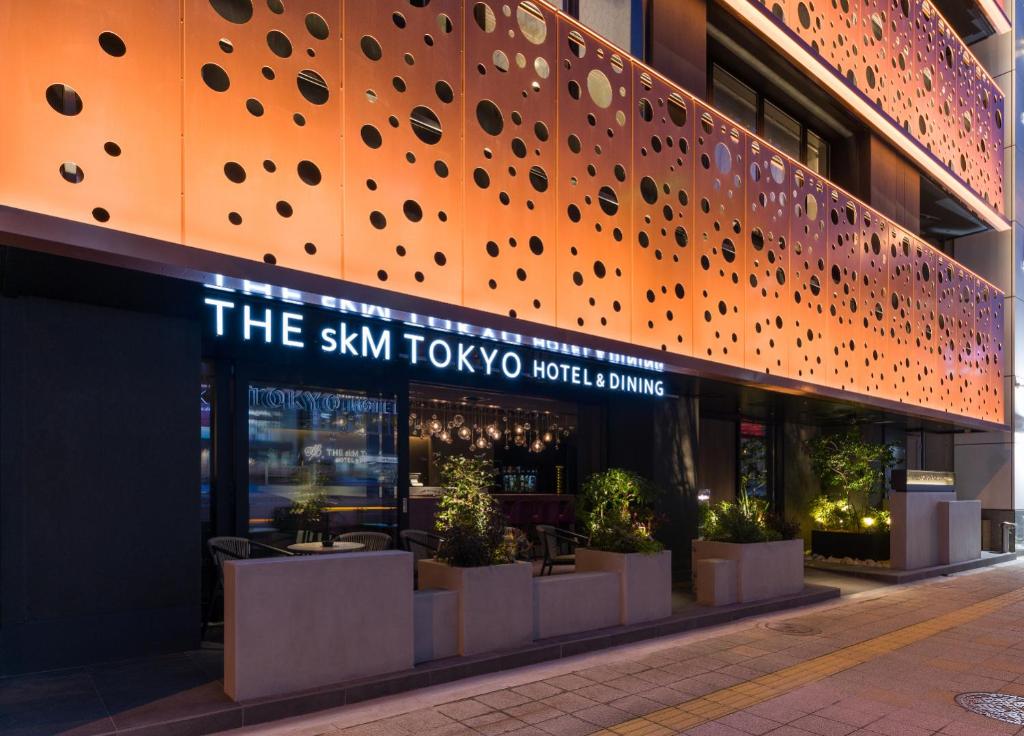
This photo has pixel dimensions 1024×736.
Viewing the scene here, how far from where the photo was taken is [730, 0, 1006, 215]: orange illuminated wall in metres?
15.5

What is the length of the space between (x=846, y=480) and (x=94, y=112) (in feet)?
51.5

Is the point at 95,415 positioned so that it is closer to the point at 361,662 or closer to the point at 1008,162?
the point at 361,662

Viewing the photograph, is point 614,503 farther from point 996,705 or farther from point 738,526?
point 996,705

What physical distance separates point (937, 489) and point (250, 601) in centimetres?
1520

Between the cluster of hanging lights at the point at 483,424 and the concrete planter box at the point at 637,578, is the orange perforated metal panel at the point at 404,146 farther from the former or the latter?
the cluster of hanging lights at the point at 483,424

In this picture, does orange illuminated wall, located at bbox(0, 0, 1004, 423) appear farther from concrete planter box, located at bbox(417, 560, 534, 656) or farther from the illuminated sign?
concrete planter box, located at bbox(417, 560, 534, 656)

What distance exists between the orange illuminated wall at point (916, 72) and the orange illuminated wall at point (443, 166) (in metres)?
3.09

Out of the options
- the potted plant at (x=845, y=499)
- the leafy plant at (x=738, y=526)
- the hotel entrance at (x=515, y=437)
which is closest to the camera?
the leafy plant at (x=738, y=526)

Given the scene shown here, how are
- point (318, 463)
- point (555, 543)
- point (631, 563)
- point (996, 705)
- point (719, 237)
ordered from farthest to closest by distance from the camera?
point (719, 237), point (555, 543), point (318, 463), point (631, 563), point (996, 705)

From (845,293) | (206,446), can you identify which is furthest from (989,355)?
(206,446)

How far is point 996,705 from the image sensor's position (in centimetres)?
673

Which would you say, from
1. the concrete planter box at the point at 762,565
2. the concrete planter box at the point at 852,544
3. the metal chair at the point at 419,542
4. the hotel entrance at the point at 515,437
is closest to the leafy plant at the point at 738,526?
the concrete planter box at the point at 762,565

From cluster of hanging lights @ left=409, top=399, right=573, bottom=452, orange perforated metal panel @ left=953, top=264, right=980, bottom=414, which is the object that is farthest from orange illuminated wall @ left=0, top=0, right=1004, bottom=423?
orange perforated metal panel @ left=953, top=264, right=980, bottom=414

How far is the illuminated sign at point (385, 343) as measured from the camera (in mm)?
7238
